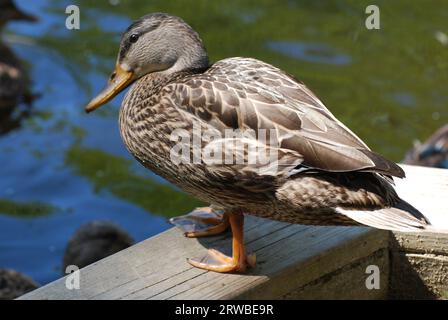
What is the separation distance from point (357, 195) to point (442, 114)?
5614 mm

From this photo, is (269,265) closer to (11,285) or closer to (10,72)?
(11,285)

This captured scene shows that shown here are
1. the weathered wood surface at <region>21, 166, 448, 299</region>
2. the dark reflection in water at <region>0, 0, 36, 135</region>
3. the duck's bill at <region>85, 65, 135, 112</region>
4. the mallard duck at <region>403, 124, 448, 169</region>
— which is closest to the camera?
the weathered wood surface at <region>21, 166, 448, 299</region>

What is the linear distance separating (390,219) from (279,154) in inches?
16.0

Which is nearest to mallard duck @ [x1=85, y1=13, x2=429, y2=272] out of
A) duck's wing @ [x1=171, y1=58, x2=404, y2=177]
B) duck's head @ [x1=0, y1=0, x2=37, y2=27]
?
duck's wing @ [x1=171, y1=58, x2=404, y2=177]

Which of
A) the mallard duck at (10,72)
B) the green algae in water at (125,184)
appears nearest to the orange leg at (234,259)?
the green algae in water at (125,184)

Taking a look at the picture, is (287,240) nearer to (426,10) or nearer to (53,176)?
(53,176)

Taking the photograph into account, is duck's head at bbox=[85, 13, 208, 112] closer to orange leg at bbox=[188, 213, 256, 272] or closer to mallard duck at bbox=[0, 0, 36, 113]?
orange leg at bbox=[188, 213, 256, 272]

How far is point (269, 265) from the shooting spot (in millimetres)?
3414

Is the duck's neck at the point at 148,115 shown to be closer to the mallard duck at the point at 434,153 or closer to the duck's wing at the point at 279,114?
the duck's wing at the point at 279,114

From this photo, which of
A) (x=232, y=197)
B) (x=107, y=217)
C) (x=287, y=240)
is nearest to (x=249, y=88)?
(x=232, y=197)

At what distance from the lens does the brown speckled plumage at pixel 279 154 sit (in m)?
3.06

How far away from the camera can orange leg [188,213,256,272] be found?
3.36 m

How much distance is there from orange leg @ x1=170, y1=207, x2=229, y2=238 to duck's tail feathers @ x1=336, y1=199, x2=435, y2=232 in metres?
0.67

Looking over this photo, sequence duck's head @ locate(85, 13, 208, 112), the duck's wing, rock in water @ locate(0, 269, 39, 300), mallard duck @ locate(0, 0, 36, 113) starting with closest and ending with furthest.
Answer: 1. the duck's wing
2. duck's head @ locate(85, 13, 208, 112)
3. rock in water @ locate(0, 269, 39, 300)
4. mallard duck @ locate(0, 0, 36, 113)
